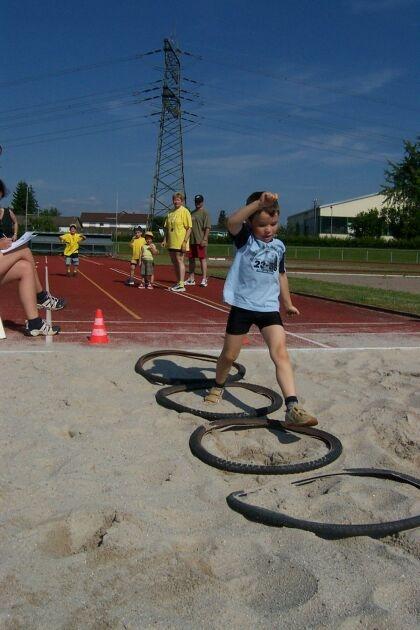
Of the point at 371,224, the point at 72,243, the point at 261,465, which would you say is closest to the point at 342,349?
the point at 261,465

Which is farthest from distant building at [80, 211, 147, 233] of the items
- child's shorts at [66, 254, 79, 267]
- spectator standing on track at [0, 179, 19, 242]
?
spectator standing on track at [0, 179, 19, 242]

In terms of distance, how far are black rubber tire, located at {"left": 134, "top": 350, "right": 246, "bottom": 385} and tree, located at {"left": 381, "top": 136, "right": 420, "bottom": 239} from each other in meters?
67.7

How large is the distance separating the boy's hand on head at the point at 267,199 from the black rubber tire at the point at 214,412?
1.56 m

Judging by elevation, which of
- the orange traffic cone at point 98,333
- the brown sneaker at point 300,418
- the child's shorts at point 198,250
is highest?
the child's shorts at point 198,250

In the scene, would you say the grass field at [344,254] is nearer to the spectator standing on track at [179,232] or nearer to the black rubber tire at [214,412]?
the spectator standing on track at [179,232]

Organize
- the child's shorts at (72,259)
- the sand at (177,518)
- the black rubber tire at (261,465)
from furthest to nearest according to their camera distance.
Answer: the child's shorts at (72,259)
the black rubber tire at (261,465)
the sand at (177,518)

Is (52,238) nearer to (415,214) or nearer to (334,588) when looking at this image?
(415,214)

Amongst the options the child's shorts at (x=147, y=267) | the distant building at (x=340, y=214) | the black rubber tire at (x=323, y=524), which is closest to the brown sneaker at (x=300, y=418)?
the black rubber tire at (x=323, y=524)

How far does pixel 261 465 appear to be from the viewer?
3.86 meters

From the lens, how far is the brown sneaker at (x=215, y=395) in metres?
5.23

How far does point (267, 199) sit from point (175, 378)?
2.09 meters

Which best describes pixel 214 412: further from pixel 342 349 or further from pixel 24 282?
pixel 24 282

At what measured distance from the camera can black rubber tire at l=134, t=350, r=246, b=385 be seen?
5.62 meters

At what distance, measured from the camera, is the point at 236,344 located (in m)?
4.90
